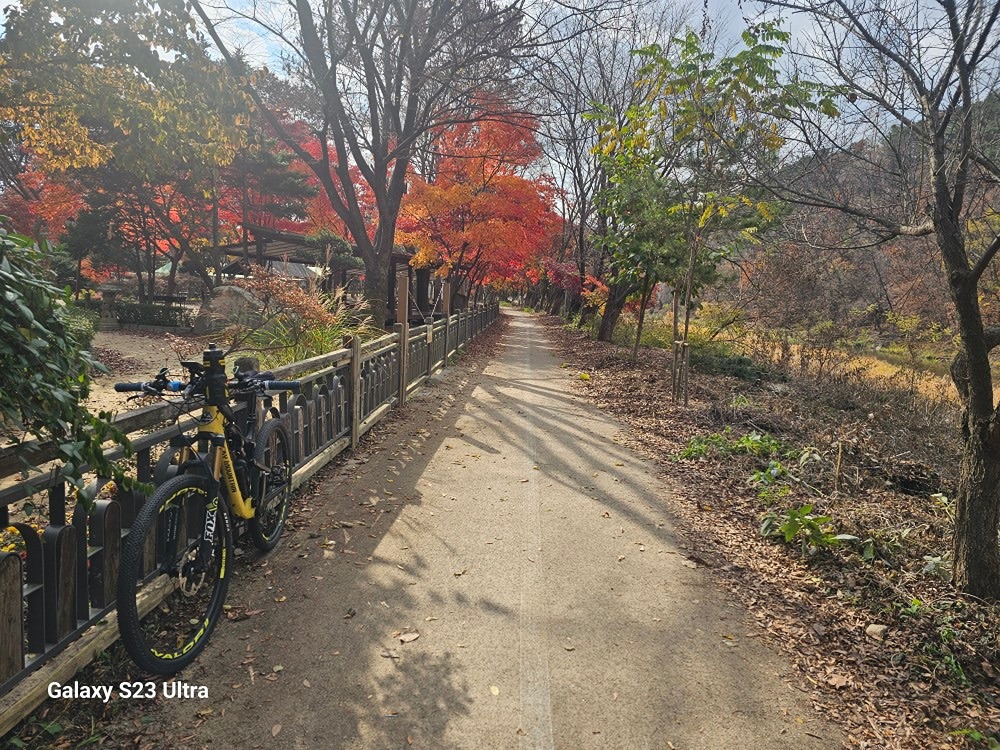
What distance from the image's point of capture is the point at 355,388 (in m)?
6.64

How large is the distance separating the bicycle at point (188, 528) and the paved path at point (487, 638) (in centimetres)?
23

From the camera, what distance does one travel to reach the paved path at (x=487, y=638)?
264 centimetres

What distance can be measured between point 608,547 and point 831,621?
1580 millimetres

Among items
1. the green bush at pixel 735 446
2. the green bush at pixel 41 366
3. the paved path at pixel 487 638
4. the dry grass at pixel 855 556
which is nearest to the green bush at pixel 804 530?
the dry grass at pixel 855 556

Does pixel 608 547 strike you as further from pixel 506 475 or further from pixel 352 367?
pixel 352 367

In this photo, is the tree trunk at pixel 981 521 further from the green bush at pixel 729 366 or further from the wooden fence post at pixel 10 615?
the green bush at pixel 729 366

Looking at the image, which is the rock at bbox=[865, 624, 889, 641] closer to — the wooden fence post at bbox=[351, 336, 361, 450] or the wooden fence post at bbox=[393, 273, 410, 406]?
the wooden fence post at bbox=[351, 336, 361, 450]

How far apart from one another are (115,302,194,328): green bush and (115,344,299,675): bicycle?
2232 centimetres

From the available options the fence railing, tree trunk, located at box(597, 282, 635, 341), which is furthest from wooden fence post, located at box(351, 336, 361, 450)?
tree trunk, located at box(597, 282, 635, 341)

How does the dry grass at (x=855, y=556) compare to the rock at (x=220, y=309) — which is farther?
the rock at (x=220, y=309)

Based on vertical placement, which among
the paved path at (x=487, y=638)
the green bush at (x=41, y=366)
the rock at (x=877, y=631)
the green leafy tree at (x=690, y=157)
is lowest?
the paved path at (x=487, y=638)

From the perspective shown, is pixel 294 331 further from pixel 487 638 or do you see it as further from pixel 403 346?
pixel 487 638

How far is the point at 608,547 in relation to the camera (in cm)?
466

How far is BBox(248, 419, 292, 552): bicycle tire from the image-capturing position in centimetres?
393
